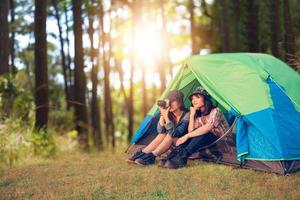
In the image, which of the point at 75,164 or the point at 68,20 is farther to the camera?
the point at 68,20

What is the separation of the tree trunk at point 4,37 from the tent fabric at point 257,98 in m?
5.35

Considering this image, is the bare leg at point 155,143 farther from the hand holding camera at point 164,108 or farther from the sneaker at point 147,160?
the hand holding camera at point 164,108

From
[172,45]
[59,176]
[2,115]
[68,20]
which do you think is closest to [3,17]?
[2,115]

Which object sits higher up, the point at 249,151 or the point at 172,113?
the point at 172,113

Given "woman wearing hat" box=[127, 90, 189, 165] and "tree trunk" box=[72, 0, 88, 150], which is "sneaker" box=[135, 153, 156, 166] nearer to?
"woman wearing hat" box=[127, 90, 189, 165]

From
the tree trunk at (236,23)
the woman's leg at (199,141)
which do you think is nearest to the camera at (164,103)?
the woman's leg at (199,141)

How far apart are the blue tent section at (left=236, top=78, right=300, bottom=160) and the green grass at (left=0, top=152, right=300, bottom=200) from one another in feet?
1.09

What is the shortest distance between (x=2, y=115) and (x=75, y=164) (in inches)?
98.0

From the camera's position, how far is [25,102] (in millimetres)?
12289

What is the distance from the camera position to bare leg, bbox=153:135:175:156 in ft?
28.2

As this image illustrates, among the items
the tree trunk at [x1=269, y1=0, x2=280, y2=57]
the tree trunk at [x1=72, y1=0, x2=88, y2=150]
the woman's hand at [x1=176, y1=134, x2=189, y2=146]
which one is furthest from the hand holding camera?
the tree trunk at [x1=269, y1=0, x2=280, y2=57]

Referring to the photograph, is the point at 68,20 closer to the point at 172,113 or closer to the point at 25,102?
the point at 25,102

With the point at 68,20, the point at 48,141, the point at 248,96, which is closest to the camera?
the point at 248,96

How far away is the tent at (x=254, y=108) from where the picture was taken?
25.2 ft
